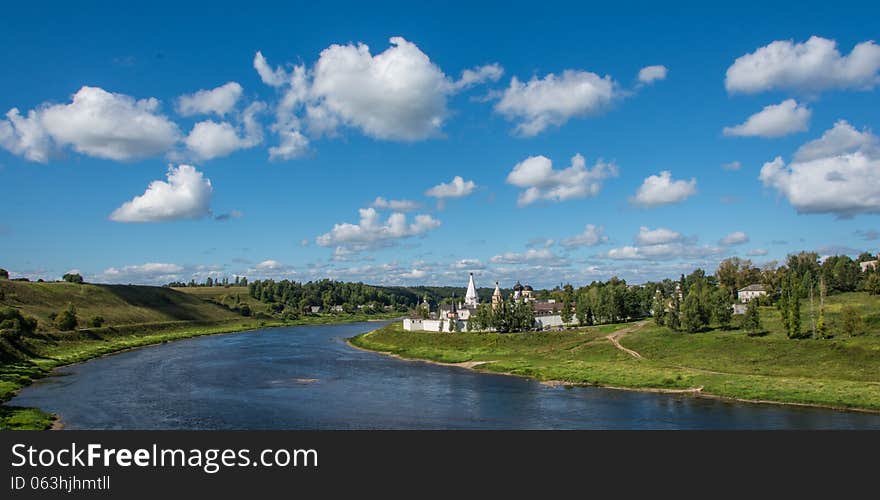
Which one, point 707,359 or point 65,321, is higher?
point 65,321

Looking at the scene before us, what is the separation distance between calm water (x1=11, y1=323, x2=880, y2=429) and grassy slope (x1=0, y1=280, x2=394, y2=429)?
310 cm

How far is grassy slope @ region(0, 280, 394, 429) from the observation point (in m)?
62.0

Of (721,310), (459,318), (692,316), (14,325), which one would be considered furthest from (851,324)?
(14,325)

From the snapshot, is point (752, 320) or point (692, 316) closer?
point (752, 320)

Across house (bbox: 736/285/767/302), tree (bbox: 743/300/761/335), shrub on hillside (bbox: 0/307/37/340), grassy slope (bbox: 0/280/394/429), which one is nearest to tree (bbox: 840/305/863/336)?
tree (bbox: 743/300/761/335)

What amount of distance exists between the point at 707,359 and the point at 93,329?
101 meters

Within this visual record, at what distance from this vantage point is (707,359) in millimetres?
66188

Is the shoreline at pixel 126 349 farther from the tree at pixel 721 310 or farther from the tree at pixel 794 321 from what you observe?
the tree at pixel 721 310

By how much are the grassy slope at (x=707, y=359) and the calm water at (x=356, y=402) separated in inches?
145

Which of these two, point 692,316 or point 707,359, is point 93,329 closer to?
point 692,316

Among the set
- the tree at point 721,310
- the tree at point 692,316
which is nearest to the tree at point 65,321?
the tree at point 692,316

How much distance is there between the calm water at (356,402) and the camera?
136 ft
